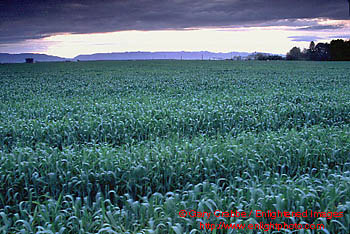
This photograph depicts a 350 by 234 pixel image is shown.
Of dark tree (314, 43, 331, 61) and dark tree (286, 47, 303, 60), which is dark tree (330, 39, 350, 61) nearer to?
dark tree (314, 43, 331, 61)

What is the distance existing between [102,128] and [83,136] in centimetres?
63

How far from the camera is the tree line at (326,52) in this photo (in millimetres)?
88287

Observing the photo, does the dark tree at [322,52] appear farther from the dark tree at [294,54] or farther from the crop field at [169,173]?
the crop field at [169,173]

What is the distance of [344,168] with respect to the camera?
243 inches

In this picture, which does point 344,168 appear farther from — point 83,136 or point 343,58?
point 343,58

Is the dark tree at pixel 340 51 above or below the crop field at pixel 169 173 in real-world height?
above

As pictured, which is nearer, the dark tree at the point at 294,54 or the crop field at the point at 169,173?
the crop field at the point at 169,173

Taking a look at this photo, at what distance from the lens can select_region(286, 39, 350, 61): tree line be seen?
8829 cm

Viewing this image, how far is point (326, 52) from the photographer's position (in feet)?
301

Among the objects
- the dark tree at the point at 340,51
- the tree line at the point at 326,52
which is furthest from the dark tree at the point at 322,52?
the dark tree at the point at 340,51

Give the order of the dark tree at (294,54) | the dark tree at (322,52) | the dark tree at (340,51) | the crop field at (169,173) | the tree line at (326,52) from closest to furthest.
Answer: the crop field at (169,173)
the dark tree at (340,51)
the tree line at (326,52)
the dark tree at (322,52)
the dark tree at (294,54)

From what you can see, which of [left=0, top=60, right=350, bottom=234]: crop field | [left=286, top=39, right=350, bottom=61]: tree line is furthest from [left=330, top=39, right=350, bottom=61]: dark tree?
[left=0, top=60, right=350, bottom=234]: crop field

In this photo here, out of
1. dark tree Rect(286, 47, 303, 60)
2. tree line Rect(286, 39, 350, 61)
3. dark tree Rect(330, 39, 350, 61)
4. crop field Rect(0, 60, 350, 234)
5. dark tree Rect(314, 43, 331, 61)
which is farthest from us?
dark tree Rect(286, 47, 303, 60)

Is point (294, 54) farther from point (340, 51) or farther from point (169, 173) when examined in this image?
point (169, 173)
